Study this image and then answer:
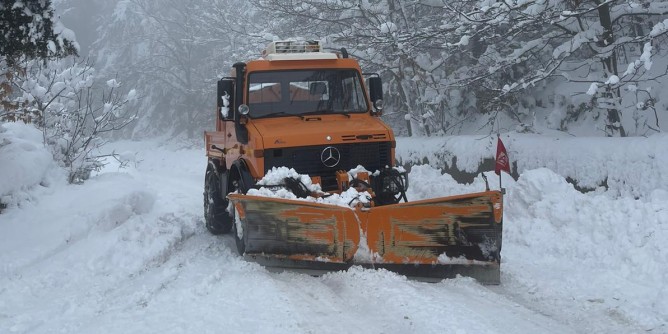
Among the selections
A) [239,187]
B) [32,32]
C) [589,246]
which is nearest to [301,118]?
[239,187]

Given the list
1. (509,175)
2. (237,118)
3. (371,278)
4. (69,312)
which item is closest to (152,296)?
(69,312)

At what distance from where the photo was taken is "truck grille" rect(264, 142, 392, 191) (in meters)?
6.31

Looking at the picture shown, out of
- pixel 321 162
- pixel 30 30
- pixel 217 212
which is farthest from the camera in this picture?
pixel 217 212

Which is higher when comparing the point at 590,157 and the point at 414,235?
the point at 590,157

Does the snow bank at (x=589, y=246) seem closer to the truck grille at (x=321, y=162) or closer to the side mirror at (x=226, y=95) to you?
the truck grille at (x=321, y=162)

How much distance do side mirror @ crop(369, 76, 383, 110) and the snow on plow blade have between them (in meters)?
2.23

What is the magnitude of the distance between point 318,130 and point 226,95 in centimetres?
151

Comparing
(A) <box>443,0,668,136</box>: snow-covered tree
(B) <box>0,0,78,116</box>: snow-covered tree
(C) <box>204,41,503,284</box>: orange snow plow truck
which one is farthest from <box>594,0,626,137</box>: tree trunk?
(B) <box>0,0,78,116</box>: snow-covered tree

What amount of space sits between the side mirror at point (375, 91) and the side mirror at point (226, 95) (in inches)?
70.6

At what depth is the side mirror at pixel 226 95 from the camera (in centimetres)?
712

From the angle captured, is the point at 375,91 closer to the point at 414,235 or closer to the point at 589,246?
the point at 414,235

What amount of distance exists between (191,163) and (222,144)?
67.2 feet

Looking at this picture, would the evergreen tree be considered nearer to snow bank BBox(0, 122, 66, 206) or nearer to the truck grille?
snow bank BBox(0, 122, 66, 206)

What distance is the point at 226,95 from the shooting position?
718 centimetres
